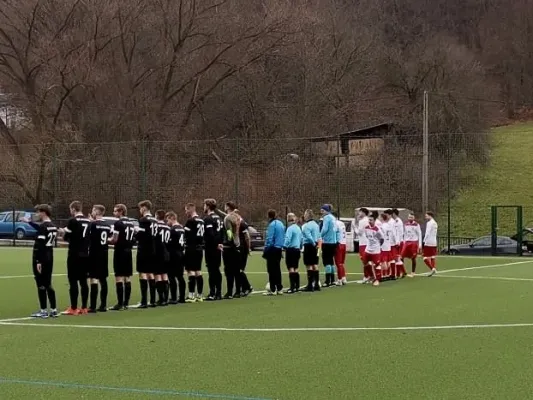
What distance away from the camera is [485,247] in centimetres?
3838

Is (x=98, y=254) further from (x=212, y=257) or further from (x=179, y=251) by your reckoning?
(x=212, y=257)

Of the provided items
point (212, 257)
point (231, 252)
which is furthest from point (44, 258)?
point (231, 252)

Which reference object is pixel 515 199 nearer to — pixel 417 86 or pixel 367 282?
pixel 417 86

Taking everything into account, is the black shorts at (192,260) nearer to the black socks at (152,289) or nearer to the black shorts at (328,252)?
the black socks at (152,289)

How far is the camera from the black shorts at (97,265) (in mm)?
16438

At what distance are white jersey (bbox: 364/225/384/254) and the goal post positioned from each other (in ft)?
54.2

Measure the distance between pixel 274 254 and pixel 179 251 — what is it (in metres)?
2.71

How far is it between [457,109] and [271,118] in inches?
443

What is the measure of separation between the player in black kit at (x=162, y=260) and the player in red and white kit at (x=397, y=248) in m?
7.45

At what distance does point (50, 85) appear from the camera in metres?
50.8

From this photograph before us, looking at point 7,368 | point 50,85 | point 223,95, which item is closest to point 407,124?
point 223,95

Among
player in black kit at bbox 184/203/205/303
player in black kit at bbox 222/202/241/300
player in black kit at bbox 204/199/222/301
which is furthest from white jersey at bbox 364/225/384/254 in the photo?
player in black kit at bbox 184/203/205/303

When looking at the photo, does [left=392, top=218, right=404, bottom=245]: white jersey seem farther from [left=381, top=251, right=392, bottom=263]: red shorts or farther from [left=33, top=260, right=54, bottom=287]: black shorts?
[left=33, top=260, right=54, bottom=287]: black shorts

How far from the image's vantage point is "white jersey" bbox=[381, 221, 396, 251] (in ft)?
74.7
